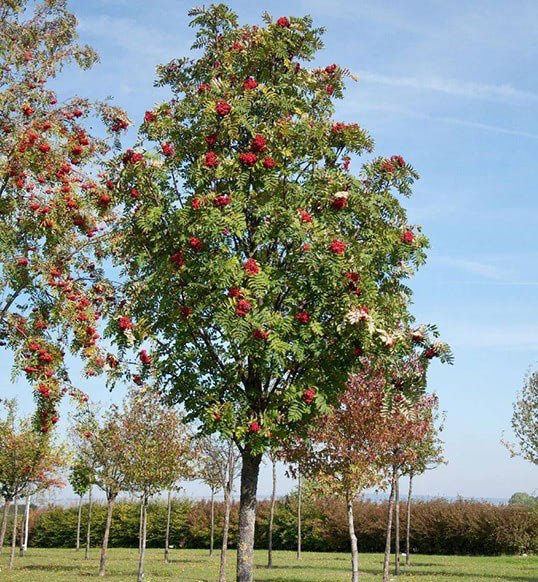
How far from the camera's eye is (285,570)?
31.1m

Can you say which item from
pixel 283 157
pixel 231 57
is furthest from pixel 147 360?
pixel 231 57

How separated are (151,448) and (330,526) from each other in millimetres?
24194

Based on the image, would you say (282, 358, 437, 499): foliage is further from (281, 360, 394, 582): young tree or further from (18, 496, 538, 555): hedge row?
(18, 496, 538, 555): hedge row

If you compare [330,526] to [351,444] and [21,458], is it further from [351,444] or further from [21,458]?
[351,444]

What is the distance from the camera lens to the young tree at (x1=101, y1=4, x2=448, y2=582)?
11.5m

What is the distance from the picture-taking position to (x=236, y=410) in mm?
12117

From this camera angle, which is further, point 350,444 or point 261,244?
point 350,444

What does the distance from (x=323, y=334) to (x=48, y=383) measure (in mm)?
4990

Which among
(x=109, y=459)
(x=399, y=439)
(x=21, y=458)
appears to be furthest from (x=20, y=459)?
(x=399, y=439)

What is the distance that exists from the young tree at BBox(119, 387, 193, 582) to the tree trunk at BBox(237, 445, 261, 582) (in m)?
14.1

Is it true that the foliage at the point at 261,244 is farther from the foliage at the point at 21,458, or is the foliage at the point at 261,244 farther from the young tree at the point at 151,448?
the foliage at the point at 21,458

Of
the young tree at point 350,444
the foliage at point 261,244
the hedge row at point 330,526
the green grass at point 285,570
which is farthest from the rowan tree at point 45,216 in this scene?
Answer: the hedge row at point 330,526

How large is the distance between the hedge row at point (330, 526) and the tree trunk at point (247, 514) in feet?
113

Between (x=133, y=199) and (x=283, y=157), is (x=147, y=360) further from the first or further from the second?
(x=283, y=157)
